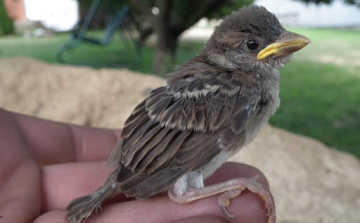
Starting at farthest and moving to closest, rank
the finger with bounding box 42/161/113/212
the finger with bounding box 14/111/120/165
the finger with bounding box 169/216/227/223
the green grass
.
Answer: the green grass
the finger with bounding box 14/111/120/165
the finger with bounding box 42/161/113/212
the finger with bounding box 169/216/227/223

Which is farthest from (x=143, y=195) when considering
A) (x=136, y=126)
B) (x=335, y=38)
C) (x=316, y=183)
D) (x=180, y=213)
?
(x=335, y=38)

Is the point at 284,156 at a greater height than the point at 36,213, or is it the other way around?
the point at 36,213

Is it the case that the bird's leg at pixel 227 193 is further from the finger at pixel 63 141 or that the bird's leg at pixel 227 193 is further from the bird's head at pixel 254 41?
the finger at pixel 63 141

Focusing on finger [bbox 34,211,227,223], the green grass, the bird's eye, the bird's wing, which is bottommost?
the green grass

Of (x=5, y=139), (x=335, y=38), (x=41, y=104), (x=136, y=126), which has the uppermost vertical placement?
(x=136, y=126)

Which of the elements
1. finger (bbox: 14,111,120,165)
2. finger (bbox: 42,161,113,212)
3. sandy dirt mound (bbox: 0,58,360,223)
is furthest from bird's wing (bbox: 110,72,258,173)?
sandy dirt mound (bbox: 0,58,360,223)

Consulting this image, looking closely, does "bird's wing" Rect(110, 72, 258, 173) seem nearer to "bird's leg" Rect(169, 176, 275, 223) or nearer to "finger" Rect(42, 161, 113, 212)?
"bird's leg" Rect(169, 176, 275, 223)

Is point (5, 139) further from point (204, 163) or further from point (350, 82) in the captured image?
point (350, 82)
